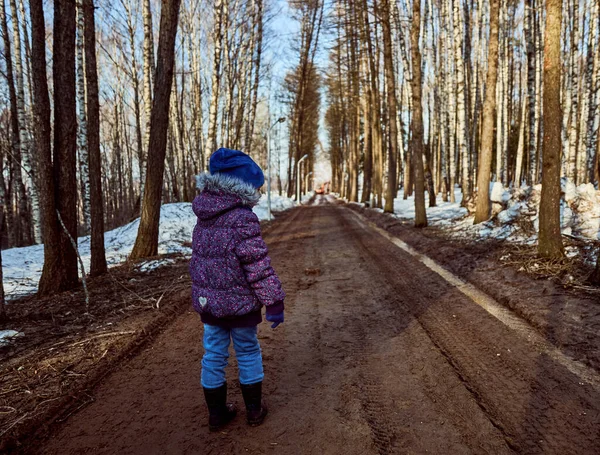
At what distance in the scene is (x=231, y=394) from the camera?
9.21 feet

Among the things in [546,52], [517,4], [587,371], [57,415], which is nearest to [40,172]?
[57,415]

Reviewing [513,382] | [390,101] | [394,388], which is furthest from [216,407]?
[390,101]

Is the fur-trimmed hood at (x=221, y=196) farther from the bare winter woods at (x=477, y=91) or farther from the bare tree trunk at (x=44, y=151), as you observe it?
the bare winter woods at (x=477, y=91)

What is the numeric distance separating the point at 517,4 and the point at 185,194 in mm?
24396

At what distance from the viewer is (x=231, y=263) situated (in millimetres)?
2346

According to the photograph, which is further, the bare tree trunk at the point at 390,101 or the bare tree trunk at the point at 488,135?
the bare tree trunk at the point at 390,101

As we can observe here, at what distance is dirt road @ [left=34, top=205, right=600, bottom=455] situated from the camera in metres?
2.19

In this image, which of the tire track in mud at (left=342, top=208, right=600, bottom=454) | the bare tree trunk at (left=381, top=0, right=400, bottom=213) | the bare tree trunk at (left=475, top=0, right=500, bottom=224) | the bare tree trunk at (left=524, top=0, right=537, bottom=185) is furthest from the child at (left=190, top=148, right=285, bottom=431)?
the bare tree trunk at (left=524, top=0, right=537, bottom=185)

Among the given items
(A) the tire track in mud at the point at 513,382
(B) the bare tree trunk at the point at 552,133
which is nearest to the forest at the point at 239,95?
(B) the bare tree trunk at the point at 552,133

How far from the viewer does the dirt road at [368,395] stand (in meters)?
2.19

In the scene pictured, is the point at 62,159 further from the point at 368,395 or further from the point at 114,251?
the point at 368,395

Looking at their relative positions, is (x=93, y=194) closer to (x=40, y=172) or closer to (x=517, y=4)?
(x=40, y=172)

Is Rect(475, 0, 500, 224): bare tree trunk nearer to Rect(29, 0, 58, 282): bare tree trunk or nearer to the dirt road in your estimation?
the dirt road

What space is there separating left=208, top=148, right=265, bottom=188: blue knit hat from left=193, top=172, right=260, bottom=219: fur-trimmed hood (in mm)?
32
